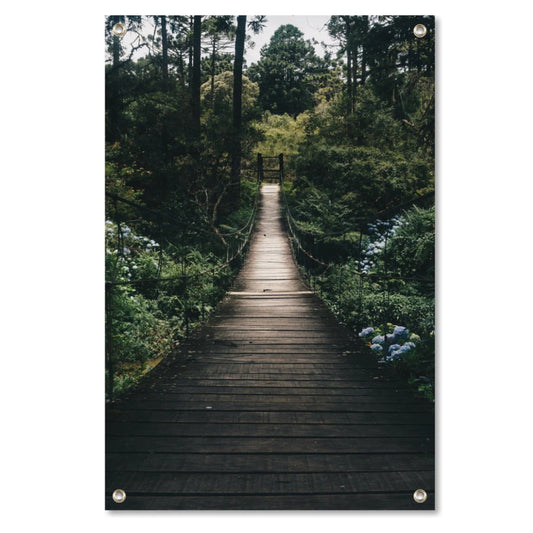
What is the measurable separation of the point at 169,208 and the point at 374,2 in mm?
1826

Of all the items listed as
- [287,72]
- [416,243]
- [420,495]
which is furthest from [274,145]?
[420,495]

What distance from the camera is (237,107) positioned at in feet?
8.94

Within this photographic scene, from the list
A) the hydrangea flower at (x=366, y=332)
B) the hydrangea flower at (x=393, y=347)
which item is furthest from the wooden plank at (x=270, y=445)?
the hydrangea flower at (x=366, y=332)

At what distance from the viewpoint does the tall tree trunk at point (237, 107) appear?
7.23 ft

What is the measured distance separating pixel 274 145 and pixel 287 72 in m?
0.56

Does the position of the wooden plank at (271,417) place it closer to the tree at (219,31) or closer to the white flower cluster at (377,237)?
the white flower cluster at (377,237)

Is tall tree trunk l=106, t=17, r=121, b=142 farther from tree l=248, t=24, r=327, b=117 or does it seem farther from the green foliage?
the green foliage

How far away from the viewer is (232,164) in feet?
10.2

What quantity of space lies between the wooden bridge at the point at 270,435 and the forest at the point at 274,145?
0.24 metres

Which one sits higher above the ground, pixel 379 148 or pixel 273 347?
pixel 379 148

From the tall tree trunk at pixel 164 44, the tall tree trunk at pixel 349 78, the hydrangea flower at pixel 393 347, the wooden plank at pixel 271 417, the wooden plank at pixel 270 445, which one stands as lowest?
the wooden plank at pixel 270 445
